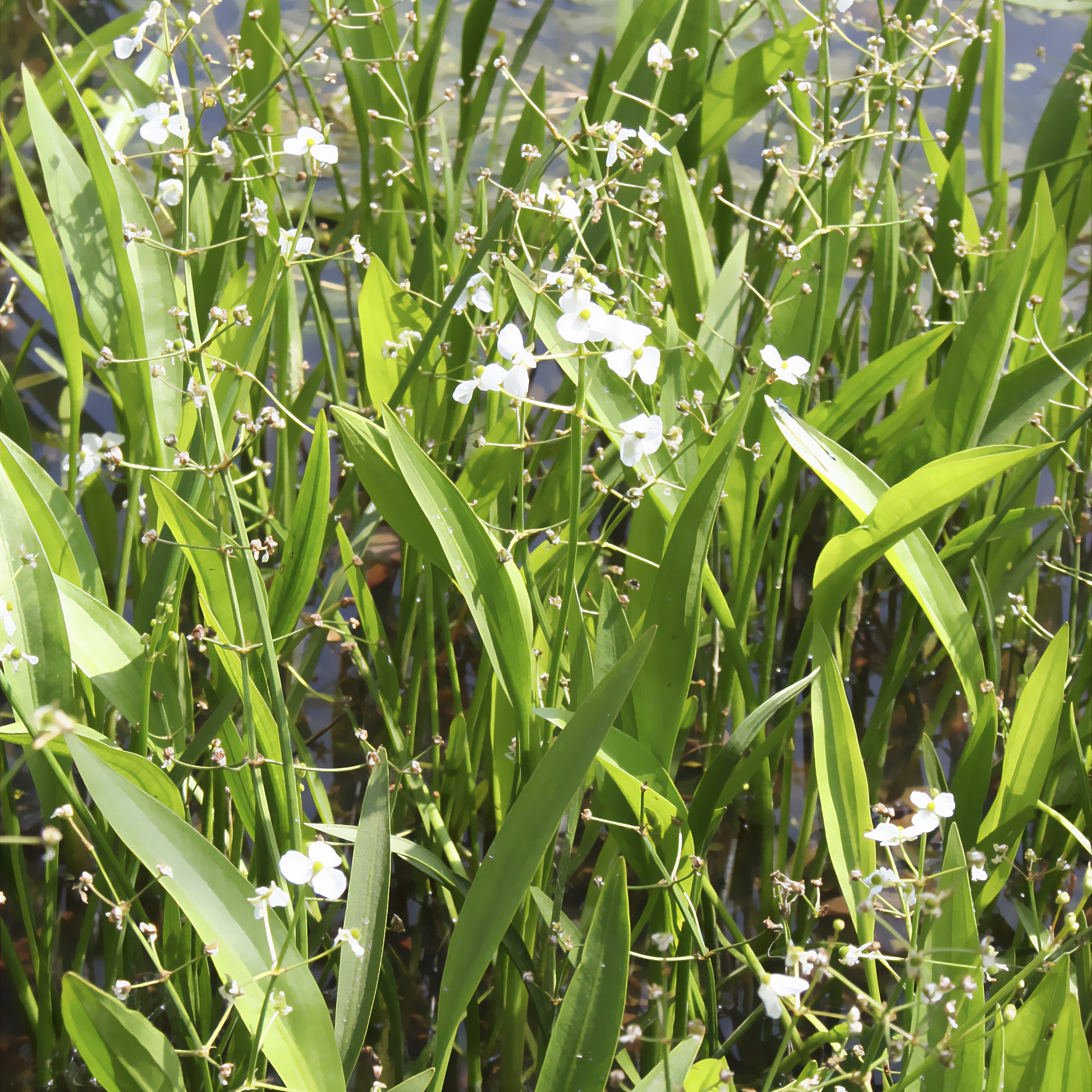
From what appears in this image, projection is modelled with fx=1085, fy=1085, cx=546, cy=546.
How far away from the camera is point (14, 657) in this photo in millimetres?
874

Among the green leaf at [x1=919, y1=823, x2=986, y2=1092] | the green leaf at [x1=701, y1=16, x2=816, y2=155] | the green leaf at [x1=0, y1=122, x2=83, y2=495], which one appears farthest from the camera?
the green leaf at [x1=701, y1=16, x2=816, y2=155]

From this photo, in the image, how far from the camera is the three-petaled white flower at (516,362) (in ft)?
2.38

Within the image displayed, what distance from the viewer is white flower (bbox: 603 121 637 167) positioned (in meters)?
0.89

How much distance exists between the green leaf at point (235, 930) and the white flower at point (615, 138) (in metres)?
0.61

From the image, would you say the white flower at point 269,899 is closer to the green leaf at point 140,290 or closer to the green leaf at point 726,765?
the green leaf at point 726,765

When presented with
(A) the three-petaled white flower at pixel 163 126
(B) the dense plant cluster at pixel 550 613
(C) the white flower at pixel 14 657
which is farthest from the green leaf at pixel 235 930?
(A) the three-petaled white flower at pixel 163 126

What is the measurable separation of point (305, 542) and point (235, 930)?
14.6 inches

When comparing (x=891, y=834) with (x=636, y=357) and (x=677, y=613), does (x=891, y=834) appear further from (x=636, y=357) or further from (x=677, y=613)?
(x=636, y=357)

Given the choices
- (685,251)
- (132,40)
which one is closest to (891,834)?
(685,251)

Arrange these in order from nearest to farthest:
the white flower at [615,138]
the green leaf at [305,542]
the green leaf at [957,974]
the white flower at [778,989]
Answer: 1. the white flower at [778,989]
2. the green leaf at [957,974]
3. the white flower at [615,138]
4. the green leaf at [305,542]

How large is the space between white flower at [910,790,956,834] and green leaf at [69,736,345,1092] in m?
0.44

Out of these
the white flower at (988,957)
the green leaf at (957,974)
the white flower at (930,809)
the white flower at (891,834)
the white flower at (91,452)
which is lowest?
the green leaf at (957,974)

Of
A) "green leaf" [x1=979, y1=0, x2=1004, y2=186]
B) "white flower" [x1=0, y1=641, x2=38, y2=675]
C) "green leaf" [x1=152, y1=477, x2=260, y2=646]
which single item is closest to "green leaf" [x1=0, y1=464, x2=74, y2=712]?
"white flower" [x1=0, y1=641, x2=38, y2=675]

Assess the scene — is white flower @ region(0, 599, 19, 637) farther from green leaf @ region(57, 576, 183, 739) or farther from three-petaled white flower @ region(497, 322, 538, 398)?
three-petaled white flower @ region(497, 322, 538, 398)
